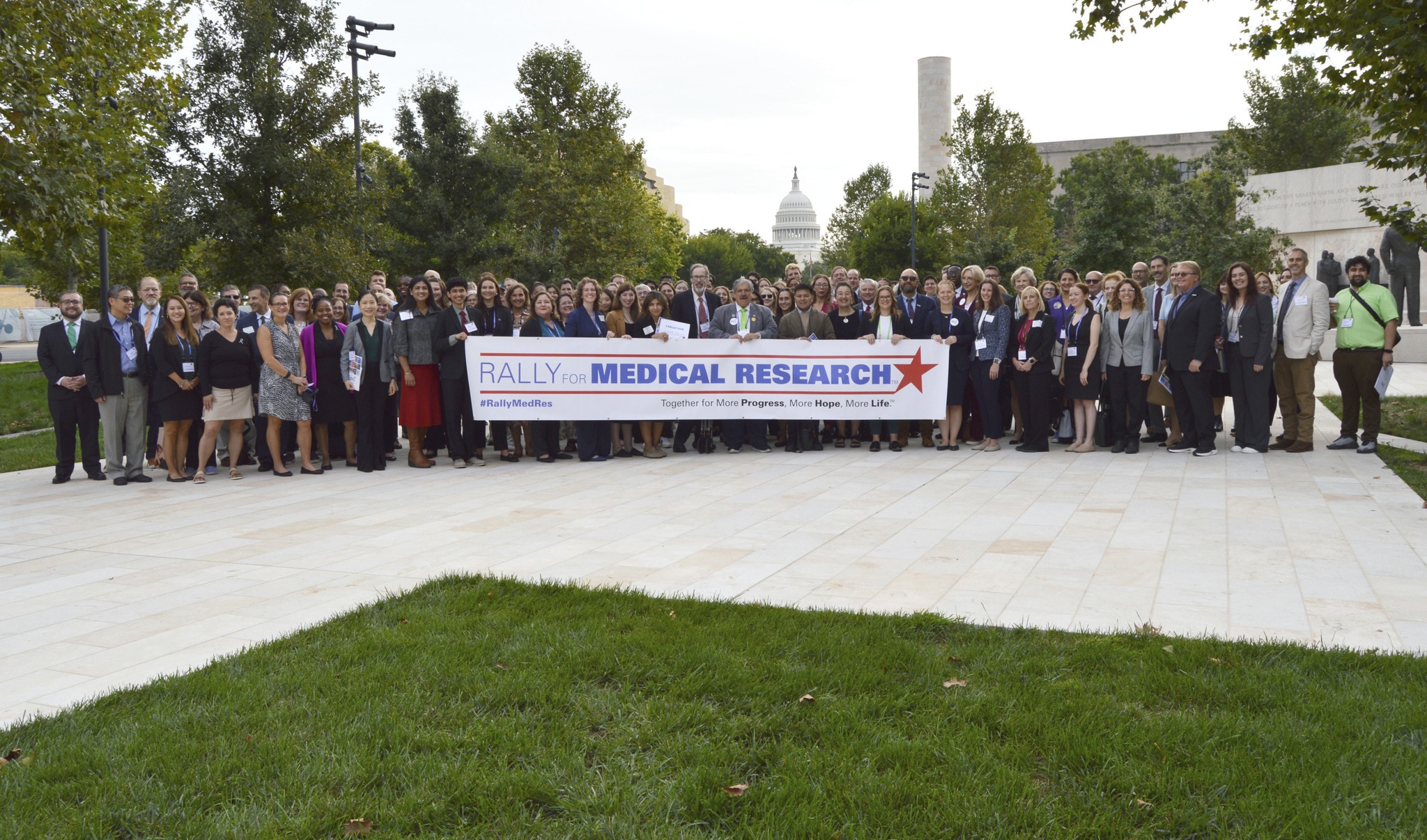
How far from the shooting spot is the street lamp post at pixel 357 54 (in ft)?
72.9

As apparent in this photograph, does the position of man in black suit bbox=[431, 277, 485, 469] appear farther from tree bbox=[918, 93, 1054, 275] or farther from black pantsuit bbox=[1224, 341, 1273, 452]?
tree bbox=[918, 93, 1054, 275]

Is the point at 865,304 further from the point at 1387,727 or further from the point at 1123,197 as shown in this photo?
the point at 1123,197


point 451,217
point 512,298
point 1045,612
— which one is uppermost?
point 451,217

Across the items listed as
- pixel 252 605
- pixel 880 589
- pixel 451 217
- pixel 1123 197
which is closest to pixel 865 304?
pixel 880 589

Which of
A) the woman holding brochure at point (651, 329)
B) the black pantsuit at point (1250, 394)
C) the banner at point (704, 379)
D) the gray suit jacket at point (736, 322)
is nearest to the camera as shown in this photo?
the black pantsuit at point (1250, 394)

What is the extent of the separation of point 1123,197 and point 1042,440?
28.7 meters

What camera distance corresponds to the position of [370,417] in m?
12.1

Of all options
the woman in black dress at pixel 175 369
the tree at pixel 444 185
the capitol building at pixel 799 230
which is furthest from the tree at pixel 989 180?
the capitol building at pixel 799 230

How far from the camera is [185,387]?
11492 millimetres

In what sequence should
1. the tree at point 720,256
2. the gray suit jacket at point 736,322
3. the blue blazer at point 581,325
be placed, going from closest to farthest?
A: 1. the blue blazer at point 581,325
2. the gray suit jacket at point 736,322
3. the tree at point 720,256

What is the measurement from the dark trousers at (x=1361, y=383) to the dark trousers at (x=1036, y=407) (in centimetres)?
315

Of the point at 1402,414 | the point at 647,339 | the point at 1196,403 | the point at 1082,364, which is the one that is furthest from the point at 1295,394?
the point at 647,339

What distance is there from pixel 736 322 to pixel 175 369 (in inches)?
267

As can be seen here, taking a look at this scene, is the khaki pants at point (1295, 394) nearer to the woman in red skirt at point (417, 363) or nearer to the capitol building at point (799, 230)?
the woman in red skirt at point (417, 363)
